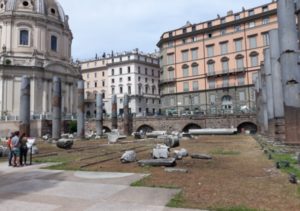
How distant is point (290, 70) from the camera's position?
16188mm

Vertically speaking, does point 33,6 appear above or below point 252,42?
above

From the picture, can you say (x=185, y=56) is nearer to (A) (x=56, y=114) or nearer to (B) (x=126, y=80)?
(B) (x=126, y=80)

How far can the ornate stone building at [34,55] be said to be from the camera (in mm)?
56438

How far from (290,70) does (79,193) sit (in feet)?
43.4

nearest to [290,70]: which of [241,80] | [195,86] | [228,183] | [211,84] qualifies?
[228,183]

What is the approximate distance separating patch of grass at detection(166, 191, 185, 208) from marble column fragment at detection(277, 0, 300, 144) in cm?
1069

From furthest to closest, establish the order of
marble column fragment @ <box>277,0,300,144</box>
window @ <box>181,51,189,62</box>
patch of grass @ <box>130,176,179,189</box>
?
window @ <box>181,51,189,62</box> → marble column fragment @ <box>277,0,300,144</box> → patch of grass @ <box>130,176,179,189</box>

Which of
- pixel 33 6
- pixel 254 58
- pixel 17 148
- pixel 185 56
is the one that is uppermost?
pixel 33 6

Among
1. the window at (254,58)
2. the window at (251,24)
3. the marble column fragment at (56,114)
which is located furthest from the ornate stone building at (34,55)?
the window at (251,24)

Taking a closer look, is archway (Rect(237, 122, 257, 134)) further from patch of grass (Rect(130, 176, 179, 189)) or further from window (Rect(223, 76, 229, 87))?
patch of grass (Rect(130, 176, 179, 189))

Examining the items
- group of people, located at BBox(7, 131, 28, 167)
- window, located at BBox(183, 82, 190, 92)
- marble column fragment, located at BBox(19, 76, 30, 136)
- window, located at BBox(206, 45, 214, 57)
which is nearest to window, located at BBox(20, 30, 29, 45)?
window, located at BBox(183, 82, 190, 92)

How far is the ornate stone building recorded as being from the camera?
56438 millimetres

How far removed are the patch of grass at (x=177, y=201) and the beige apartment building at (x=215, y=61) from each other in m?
43.6

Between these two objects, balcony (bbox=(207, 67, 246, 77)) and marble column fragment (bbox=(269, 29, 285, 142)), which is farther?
balcony (bbox=(207, 67, 246, 77))
